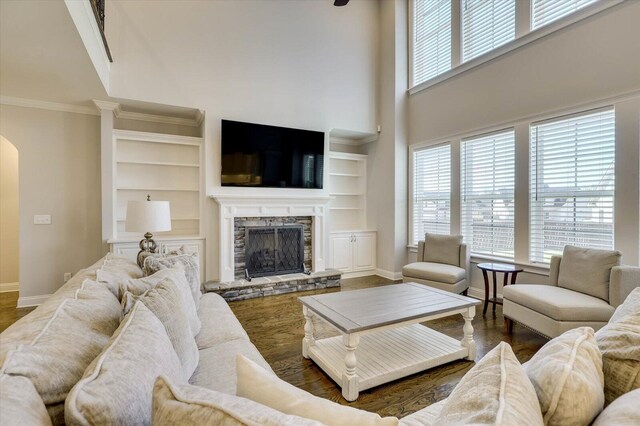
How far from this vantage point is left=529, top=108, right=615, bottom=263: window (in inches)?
126

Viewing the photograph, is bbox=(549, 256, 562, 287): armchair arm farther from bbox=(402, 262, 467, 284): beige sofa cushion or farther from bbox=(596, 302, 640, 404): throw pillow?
bbox=(596, 302, 640, 404): throw pillow

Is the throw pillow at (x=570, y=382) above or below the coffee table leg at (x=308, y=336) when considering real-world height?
above

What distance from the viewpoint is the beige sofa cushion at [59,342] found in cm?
75

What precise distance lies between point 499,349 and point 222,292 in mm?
3835

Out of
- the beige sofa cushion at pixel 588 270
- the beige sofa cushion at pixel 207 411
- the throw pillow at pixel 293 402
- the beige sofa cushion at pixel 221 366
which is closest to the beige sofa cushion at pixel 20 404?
the beige sofa cushion at pixel 207 411

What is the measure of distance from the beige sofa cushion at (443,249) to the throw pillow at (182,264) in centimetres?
333

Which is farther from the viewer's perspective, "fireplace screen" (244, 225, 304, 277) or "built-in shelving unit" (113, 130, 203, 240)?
"fireplace screen" (244, 225, 304, 277)

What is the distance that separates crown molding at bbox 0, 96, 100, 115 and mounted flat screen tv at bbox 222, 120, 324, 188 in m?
1.83

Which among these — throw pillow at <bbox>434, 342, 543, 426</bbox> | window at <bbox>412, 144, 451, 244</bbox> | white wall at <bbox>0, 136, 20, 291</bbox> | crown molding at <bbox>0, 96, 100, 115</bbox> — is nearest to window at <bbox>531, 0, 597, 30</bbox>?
window at <bbox>412, 144, 451, 244</bbox>

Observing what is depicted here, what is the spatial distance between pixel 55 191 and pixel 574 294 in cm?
606

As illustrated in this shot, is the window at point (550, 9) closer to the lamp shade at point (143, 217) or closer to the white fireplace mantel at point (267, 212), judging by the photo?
the white fireplace mantel at point (267, 212)

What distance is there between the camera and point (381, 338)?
8.82ft

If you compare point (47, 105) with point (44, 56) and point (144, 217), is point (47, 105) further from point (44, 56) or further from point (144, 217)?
point (144, 217)

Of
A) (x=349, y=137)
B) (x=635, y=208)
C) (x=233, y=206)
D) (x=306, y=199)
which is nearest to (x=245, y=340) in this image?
(x=233, y=206)
